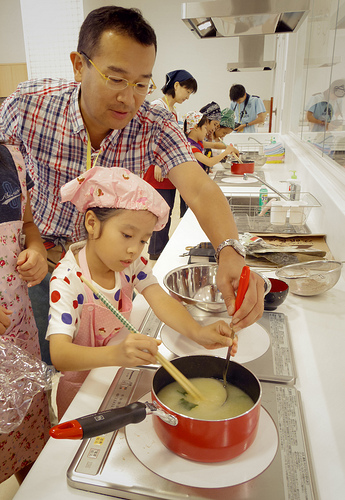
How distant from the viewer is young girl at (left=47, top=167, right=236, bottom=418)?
0.87 meters

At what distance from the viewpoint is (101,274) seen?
1.04m

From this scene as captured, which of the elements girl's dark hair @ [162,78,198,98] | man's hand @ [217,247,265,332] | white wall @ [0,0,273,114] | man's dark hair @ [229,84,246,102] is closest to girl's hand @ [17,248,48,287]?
man's hand @ [217,247,265,332]

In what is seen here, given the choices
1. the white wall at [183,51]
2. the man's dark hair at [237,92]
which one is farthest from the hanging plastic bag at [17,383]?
the white wall at [183,51]

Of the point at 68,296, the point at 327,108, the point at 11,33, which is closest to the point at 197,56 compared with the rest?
the point at 11,33

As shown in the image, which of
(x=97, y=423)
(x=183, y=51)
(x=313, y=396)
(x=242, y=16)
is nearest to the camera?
(x=97, y=423)

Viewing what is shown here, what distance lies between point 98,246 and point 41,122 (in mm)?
514

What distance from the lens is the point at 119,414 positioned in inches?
22.6

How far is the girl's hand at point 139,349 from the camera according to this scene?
703mm

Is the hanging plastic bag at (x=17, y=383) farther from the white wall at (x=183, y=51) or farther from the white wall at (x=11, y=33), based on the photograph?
the white wall at (x=11, y=33)

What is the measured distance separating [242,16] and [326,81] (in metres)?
0.98

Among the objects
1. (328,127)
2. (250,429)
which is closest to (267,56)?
(328,127)

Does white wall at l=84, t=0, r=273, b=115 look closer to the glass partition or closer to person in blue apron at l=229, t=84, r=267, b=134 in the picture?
person in blue apron at l=229, t=84, r=267, b=134

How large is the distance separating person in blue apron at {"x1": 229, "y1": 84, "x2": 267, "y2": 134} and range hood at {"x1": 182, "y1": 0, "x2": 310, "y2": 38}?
3682mm

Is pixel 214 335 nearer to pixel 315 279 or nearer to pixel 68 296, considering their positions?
pixel 68 296
